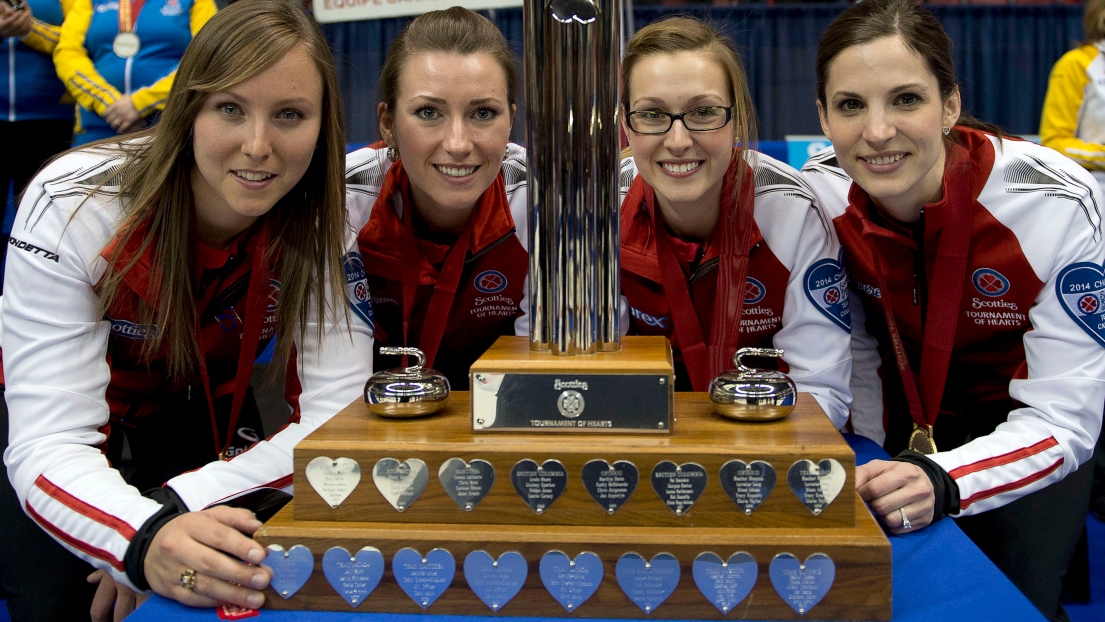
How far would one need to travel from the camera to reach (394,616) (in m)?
0.97

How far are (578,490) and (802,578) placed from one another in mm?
248

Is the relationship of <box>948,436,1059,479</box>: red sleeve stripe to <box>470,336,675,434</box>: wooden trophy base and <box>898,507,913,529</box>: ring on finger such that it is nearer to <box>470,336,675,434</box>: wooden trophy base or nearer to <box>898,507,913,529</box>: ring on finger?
<box>898,507,913,529</box>: ring on finger

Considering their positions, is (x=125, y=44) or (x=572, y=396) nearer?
(x=572, y=396)

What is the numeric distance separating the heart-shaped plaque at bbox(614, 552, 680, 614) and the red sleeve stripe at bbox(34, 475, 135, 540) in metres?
0.57

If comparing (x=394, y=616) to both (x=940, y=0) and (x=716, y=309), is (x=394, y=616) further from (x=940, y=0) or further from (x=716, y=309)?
(x=940, y=0)

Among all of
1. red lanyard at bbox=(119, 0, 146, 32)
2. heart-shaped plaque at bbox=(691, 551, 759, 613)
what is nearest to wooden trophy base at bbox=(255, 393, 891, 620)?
heart-shaped plaque at bbox=(691, 551, 759, 613)

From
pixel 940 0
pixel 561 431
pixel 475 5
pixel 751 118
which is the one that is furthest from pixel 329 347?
pixel 940 0

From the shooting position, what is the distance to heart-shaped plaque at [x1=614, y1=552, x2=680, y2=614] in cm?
95

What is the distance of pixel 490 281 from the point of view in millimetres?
1827

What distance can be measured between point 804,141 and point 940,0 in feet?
6.47

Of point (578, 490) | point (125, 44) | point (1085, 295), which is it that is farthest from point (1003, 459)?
point (125, 44)

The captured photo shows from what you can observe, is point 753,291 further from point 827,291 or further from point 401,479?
point 401,479

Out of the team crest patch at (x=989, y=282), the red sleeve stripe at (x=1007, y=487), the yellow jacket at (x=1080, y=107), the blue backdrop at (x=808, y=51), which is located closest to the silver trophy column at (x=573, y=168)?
the red sleeve stripe at (x=1007, y=487)

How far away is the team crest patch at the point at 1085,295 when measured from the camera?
1.51 metres
